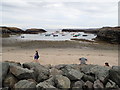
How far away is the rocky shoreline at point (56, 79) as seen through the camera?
5.69 m

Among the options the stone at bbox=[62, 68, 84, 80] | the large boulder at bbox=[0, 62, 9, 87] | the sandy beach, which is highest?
the large boulder at bbox=[0, 62, 9, 87]

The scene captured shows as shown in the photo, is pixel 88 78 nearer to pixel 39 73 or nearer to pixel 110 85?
pixel 110 85

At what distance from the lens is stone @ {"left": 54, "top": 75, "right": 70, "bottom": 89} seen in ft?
18.5

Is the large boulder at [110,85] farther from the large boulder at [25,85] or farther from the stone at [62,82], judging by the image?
the large boulder at [25,85]

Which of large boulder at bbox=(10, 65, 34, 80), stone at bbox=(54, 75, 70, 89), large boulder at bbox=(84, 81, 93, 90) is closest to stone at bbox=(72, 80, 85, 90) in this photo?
large boulder at bbox=(84, 81, 93, 90)

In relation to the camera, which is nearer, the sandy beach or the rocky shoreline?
the rocky shoreline

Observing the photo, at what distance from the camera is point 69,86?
227 inches

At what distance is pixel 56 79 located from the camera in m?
5.92

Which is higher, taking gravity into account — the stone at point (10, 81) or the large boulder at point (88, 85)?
the stone at point (10, 81)

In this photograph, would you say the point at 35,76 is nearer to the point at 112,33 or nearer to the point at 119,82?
the point at 119,82

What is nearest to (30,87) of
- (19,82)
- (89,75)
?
(19,82)

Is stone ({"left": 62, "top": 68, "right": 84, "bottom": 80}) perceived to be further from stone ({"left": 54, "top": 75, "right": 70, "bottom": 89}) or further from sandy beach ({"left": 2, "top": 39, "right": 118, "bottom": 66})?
sandy beach ({"left": 2, "top": 39, "right": 118, "bottom": 66})

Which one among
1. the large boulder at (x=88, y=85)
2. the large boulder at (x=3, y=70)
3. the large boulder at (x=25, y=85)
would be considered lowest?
the large boulder at (x=88, y=85)

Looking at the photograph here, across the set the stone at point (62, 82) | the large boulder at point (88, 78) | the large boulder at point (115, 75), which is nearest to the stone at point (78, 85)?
the stone at point (62, 82)
